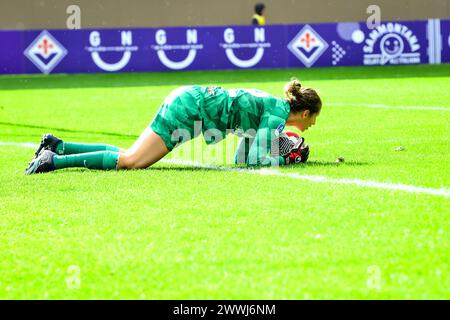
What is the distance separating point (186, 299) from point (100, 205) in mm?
2761

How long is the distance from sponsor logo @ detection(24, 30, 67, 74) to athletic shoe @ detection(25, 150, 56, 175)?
20496mm

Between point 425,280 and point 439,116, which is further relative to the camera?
point 439,116

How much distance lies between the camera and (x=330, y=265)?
5312mm

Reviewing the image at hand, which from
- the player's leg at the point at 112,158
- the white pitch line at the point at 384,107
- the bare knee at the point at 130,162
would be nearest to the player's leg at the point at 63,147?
the player's leg at the point at 112,158

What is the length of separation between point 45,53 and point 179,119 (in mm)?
21128

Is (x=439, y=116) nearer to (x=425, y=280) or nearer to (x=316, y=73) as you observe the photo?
(x=425, y=280)

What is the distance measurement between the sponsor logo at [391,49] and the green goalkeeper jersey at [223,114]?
20.4 m

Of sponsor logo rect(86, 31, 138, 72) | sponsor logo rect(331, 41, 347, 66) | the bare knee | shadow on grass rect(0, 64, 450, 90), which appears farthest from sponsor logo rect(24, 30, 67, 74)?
the bare knee

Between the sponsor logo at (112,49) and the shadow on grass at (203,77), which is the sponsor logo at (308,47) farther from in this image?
the sponsor logo at (112,49)

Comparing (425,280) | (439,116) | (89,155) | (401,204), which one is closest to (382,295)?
(425,280)

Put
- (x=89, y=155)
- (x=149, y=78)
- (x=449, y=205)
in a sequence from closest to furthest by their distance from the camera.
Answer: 1. (x=449, y=205)
2. (x=89, y=155)
3. (x=149, y=78)

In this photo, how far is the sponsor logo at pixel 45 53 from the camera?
29423 mm

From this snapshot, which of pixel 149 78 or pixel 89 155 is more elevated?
pixel 149 78
